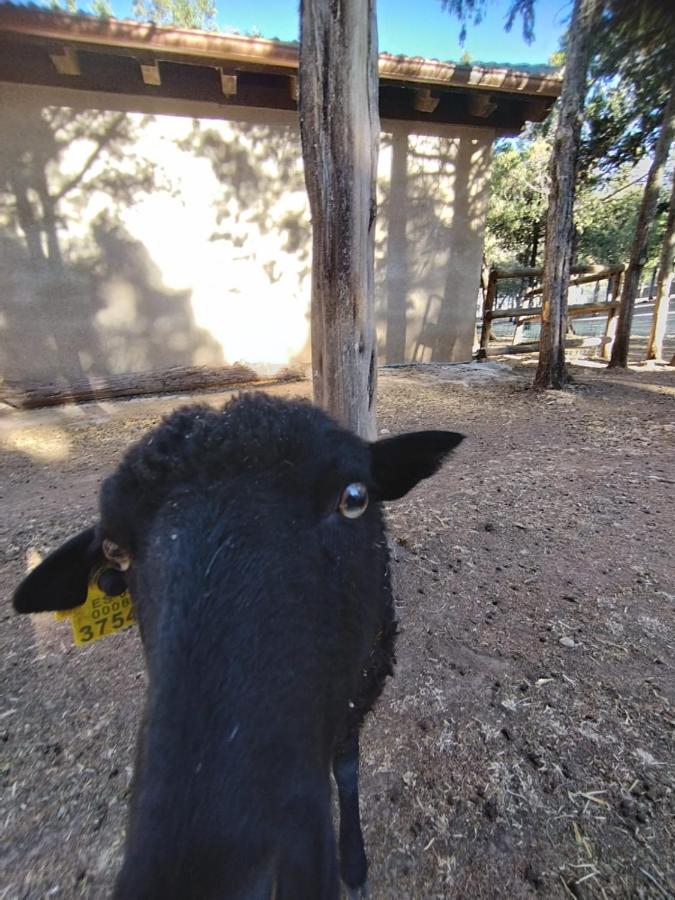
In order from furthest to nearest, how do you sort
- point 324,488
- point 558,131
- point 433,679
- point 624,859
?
1. point 558,131
2. point 433,679
3. point 624,859
4. point 324,488

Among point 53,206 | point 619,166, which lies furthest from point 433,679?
point 619,166

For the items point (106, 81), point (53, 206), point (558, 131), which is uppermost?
point (106, 81)

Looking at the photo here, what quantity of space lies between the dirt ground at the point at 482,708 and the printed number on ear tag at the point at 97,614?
78cm

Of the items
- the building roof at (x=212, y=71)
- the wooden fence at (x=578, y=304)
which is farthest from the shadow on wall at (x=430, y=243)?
the wooden fence at (x=578, y=304)

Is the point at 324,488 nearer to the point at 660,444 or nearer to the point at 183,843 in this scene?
the point at 183,843

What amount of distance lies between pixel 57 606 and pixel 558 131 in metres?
9.53

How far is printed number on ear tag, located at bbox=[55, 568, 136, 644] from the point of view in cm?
173

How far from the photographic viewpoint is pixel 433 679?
2.46 metres

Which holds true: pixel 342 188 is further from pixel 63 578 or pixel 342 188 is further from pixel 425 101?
pixel 425 101

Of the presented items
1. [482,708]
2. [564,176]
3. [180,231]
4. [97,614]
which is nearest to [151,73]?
[180,231]

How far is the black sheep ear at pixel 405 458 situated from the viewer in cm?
179

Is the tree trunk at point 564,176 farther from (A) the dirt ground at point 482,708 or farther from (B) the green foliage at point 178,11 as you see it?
(B) the green foliage at point 178,11

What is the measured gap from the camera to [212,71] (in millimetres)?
8938

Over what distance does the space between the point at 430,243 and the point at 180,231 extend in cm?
613
